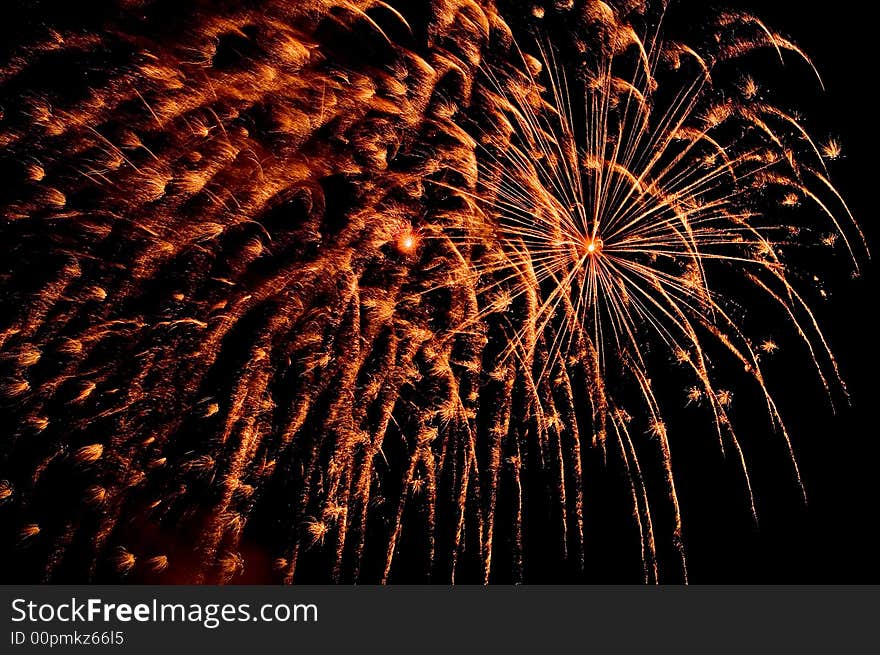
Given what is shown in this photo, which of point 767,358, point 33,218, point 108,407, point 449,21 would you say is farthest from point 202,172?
point 767,358

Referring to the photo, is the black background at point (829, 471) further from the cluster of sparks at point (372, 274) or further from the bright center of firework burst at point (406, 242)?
the bright center of firework burst at point (406, 242)

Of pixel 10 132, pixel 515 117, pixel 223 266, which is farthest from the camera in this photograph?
pixel 515 117

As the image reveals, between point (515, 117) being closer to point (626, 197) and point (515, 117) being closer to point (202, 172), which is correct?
point (626, 197)

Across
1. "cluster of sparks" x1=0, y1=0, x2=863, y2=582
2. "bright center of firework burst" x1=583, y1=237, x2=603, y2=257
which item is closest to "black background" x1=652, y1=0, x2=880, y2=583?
"cluster of sparks" x1=0, y1=0, x2=863, y2=582

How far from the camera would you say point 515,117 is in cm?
129

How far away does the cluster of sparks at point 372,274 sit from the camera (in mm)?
1113

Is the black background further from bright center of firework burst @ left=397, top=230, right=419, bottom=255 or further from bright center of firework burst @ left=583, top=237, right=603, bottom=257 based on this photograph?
bright center of firework burst @ left=397, top=230, right=419, bottom=255

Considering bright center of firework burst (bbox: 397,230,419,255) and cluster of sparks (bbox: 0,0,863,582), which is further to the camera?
bright center of firework burst (bbox: 397,230,419,255)

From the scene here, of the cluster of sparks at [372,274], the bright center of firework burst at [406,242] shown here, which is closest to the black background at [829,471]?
the cluster of sparks at [372,274]

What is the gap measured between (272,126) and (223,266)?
0.32 meters

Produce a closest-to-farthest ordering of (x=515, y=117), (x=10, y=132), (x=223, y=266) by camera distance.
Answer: (x=10, y=132) → (x=223, y=266) → (x=515, y=117)

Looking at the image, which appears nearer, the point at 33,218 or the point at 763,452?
the point at 33,218

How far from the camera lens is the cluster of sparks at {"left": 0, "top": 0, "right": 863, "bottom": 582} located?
3.65ft

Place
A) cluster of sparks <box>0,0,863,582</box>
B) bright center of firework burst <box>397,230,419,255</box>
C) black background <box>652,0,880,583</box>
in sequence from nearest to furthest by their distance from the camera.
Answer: cluster of sparks <box>0,0,863,582</box> < bright center of firework burst <box>397,230,419,255</box> < black background <box>652,0,880,583</box>
